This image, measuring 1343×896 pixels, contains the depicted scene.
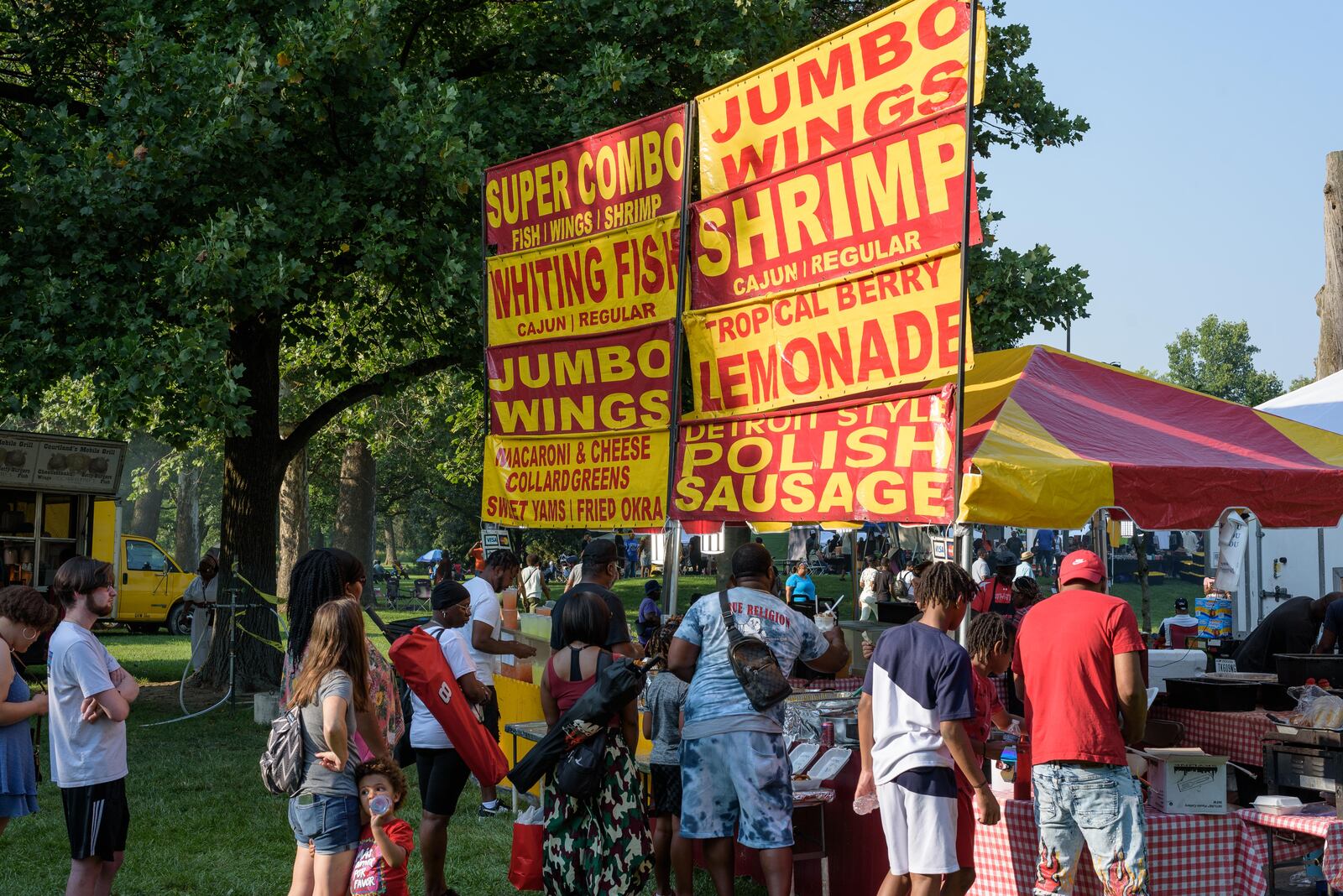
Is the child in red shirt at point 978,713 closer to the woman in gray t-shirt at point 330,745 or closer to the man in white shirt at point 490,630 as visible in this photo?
the woman in gray t-shirt at point 330,745

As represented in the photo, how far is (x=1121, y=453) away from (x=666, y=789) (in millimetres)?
3779

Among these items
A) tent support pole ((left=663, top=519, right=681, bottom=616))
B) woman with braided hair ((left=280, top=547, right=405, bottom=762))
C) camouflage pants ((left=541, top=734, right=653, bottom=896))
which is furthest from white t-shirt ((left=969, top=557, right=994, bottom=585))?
woman with braided hair ((left=280, top=547, right=405, bottom=762))

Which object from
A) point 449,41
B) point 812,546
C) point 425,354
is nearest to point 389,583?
point 812,546

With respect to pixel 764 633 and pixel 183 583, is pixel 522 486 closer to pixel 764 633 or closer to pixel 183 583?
pixel 764 633

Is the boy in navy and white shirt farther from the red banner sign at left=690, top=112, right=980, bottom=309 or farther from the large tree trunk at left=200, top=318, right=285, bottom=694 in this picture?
the large tree trunk at left=200, top=318, right=285, bottom=694

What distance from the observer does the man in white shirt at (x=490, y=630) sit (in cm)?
904

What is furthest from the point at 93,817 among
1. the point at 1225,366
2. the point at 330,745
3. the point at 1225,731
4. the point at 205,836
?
the point at 1225,366

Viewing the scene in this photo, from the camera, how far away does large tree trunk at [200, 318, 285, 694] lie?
53.8 feet

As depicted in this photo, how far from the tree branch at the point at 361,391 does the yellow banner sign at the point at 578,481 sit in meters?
5.57

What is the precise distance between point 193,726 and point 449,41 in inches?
361

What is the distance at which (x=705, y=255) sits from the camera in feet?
29.2

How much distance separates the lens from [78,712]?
18.6 ft

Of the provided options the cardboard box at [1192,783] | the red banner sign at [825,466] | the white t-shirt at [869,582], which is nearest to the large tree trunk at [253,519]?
the red banner sign at [825,466]

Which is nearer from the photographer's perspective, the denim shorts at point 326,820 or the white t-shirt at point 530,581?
the denim shorts at point 326,820
